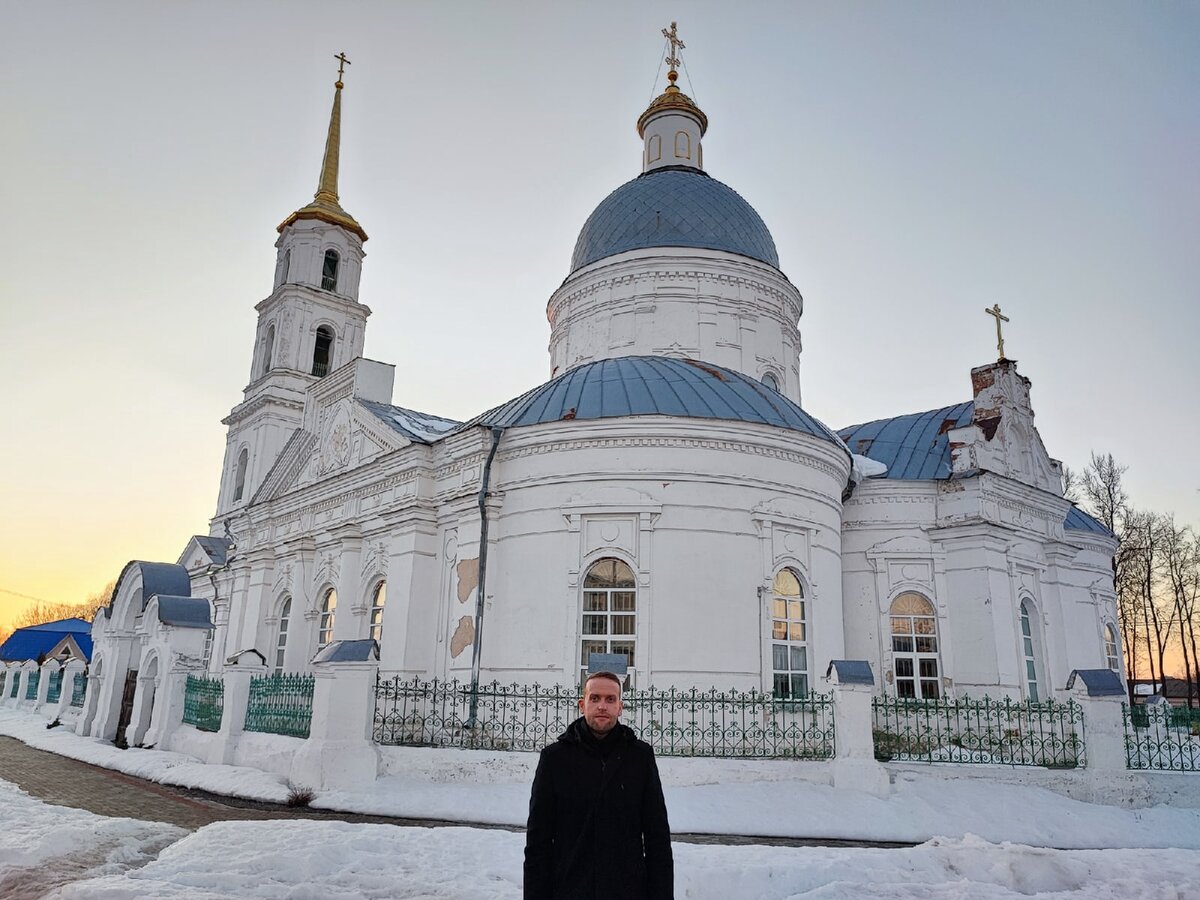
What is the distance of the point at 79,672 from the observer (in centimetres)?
2314

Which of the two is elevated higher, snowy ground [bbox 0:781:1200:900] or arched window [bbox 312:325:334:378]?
arched window [bbox 312:325:334:378]

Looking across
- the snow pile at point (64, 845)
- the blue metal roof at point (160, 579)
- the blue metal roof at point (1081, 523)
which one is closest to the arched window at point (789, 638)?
the snow pile at point (64, 845)

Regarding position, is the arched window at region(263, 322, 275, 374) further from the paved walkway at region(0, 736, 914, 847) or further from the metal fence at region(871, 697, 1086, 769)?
the metal fence at region(871, 697, 1086, 769)

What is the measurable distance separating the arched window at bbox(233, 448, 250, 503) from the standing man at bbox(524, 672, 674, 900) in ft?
102

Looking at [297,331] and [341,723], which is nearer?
[341,723]

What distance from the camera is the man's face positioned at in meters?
3.72

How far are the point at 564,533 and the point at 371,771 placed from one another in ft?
15.6

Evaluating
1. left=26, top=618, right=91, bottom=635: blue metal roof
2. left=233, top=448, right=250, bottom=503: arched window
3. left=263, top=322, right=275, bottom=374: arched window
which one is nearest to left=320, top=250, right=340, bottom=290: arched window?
left=263, top=322, right=275, bottom=374: arched window

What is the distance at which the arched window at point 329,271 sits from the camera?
32562 millimetres

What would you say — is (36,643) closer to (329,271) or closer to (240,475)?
(240,475)

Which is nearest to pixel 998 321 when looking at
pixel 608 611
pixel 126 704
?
pixel 608 611

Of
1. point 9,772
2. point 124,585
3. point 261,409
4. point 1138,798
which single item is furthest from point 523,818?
point 261,409

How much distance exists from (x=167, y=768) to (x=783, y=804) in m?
9.18

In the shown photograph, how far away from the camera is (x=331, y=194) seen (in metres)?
33.4
